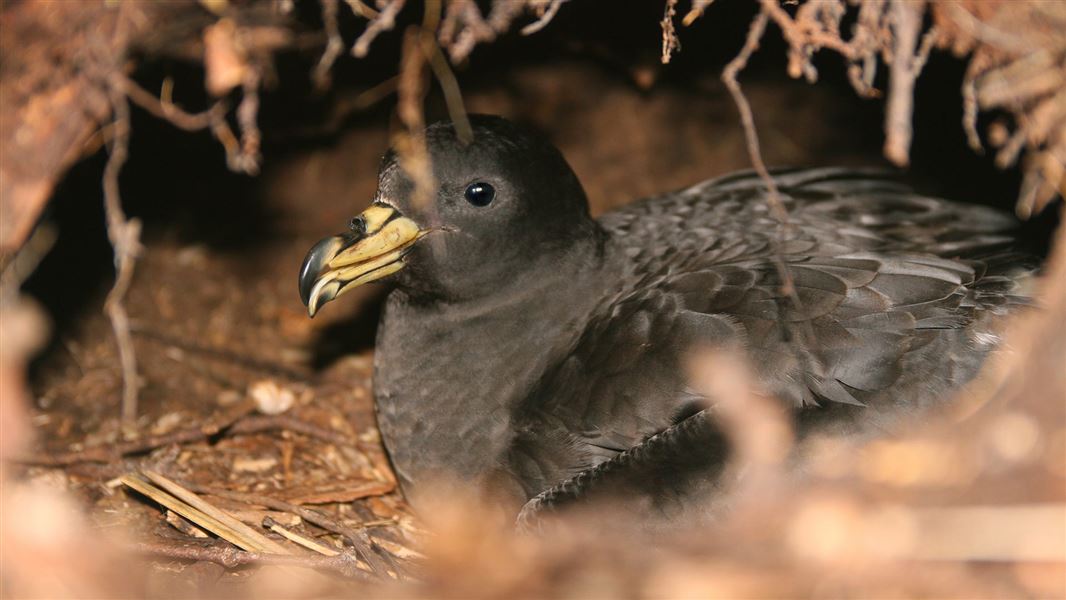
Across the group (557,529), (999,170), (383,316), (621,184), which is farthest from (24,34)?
(999,170)

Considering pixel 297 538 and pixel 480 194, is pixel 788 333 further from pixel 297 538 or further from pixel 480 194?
pixel 297 538

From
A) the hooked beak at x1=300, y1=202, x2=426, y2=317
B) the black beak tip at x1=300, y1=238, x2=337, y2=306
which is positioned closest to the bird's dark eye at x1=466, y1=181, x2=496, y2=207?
the hooked beak at x1=300, y1=202, x2=426, y2=317

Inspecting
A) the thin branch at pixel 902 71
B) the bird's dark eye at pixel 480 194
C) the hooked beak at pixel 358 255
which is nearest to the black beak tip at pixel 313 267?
the hooked beak at pixel 358 255

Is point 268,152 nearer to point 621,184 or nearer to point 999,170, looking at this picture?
point 621,184

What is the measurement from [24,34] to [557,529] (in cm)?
238

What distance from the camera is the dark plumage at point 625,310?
341 centimetres

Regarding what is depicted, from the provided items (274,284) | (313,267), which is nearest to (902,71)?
(313,267)

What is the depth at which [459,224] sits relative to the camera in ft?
13.2

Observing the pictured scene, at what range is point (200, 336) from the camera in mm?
5516

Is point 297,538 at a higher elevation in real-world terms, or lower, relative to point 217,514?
lower

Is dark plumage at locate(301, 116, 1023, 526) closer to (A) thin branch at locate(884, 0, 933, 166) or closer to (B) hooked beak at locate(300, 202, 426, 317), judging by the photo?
(B) hooked beak at locate(300, 202, 426, 317)

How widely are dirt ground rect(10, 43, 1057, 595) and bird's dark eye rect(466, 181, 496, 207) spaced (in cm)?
134

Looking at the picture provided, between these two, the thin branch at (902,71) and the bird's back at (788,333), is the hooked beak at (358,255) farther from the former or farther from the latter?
the thin branch at (902,71)

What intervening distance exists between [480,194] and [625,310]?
696 millimetres
